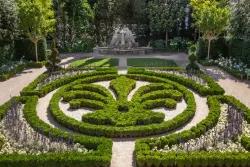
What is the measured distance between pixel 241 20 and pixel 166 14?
39.0ft

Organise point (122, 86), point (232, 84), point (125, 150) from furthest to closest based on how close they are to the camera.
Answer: point (232, 84)
point (122, 86)
point (125, 150)

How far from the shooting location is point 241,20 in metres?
28.5

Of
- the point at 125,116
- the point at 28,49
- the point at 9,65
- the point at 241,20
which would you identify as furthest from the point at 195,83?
the point at 28,49

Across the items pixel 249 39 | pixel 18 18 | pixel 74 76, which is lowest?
pixel 74 76

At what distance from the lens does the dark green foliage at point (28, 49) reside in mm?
30219

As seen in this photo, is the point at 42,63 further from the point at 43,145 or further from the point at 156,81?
the point at 43,145

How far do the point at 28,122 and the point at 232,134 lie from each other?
979cm

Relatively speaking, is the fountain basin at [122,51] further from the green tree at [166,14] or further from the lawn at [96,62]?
the green tree at [166,14]

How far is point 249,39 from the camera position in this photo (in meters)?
26.4

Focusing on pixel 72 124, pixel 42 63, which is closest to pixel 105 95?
pixel 72 124

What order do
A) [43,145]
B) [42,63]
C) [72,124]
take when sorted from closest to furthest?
[43,145] → [72,124] → [42,63]

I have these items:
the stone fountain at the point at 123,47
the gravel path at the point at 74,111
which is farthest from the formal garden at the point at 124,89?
the stone fountain at the point at 123,47

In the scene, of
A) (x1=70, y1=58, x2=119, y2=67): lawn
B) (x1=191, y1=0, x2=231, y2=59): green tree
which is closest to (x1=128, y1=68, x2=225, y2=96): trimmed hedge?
(x1=70, y1=58, x2=119, y2=67): lawn

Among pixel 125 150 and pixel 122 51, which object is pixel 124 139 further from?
pixel 122 51
